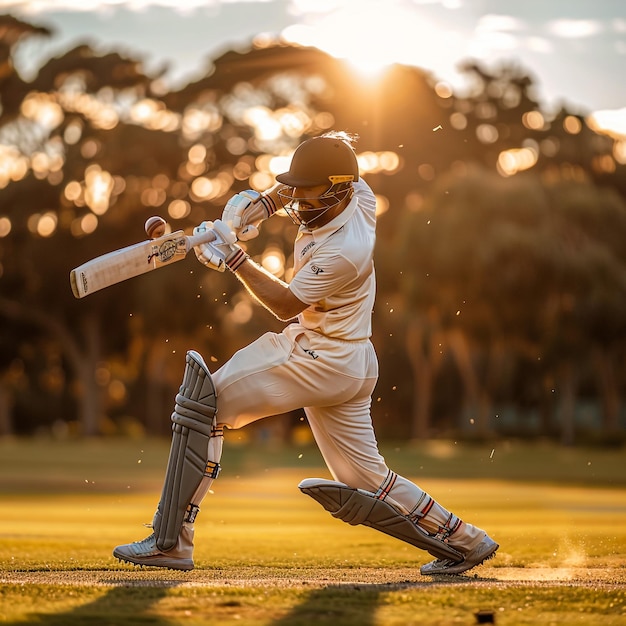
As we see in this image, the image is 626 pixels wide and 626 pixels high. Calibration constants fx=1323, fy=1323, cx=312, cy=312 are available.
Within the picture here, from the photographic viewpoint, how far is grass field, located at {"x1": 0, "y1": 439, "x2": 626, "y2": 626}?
5.42 metres

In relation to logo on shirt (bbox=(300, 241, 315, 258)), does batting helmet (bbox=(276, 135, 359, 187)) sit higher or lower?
higher

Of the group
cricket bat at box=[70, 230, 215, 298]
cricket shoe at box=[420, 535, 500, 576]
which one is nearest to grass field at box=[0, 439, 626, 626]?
cricket shoe at box=[420, 535, 500, 576]

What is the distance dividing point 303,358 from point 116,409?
7590cm

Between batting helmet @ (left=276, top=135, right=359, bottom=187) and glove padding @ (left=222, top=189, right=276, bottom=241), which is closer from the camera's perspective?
batting helmet @ (left=276, top=135, right=359, bottom=187)

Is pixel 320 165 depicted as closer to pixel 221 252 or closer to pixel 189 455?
pixel 221 252

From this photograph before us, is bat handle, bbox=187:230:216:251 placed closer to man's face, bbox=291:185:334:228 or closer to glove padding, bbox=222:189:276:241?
glove padding, bbox=222:189:276:241

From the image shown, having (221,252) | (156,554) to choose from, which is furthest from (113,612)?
(221,252)

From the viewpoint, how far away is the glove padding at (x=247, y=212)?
7027 millimetres

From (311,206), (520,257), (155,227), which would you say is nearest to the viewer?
(311,206)

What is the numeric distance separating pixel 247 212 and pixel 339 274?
0.75 m

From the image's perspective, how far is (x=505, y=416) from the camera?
7631 cm

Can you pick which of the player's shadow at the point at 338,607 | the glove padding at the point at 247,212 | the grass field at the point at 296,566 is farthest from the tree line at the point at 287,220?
the player's shadow at the point at 338,607

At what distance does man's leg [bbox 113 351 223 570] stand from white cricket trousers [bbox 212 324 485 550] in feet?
0.31

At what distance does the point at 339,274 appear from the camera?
6664mm
